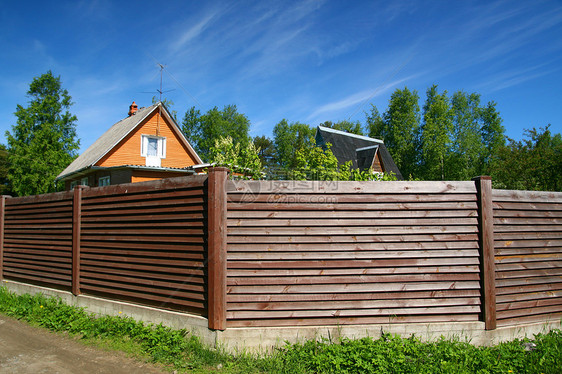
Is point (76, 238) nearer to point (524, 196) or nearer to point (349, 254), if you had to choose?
point (349, 254)

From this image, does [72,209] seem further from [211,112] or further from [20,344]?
[211,112]

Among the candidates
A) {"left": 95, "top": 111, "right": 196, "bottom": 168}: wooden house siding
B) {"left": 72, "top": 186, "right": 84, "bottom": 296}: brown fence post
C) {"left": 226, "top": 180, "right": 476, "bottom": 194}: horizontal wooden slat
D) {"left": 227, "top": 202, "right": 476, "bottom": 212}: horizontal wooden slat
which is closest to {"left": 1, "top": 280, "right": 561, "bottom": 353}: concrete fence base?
{"left": 227, "top": 202, "right": 476, "bottom": 212}: horizontal wooden slat

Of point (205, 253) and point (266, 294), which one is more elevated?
point (205, 253)

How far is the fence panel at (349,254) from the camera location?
4.23 m

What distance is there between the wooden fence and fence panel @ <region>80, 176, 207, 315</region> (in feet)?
0.07

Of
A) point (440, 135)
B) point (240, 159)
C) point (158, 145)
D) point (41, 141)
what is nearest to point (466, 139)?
point (440, 135)

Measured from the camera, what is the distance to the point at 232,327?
420 cm

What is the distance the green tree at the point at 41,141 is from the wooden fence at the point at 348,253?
2902cm

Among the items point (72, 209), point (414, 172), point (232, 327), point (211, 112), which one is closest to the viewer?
point (232, 327)

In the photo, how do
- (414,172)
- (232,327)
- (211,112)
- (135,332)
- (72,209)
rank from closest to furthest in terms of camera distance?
(232,327) < (135,332) < (72,209) < (414,172) < (211,112)

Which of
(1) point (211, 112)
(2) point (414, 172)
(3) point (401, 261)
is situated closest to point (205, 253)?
(3) point (401, 261)

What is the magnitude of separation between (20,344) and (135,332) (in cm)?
170

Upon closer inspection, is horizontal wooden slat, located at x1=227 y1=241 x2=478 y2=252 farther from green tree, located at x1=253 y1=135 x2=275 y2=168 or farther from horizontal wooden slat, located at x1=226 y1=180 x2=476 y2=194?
green tree, located at x1=253 y1=135 x2=275 y2=168

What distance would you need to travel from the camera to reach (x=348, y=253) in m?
4.31
